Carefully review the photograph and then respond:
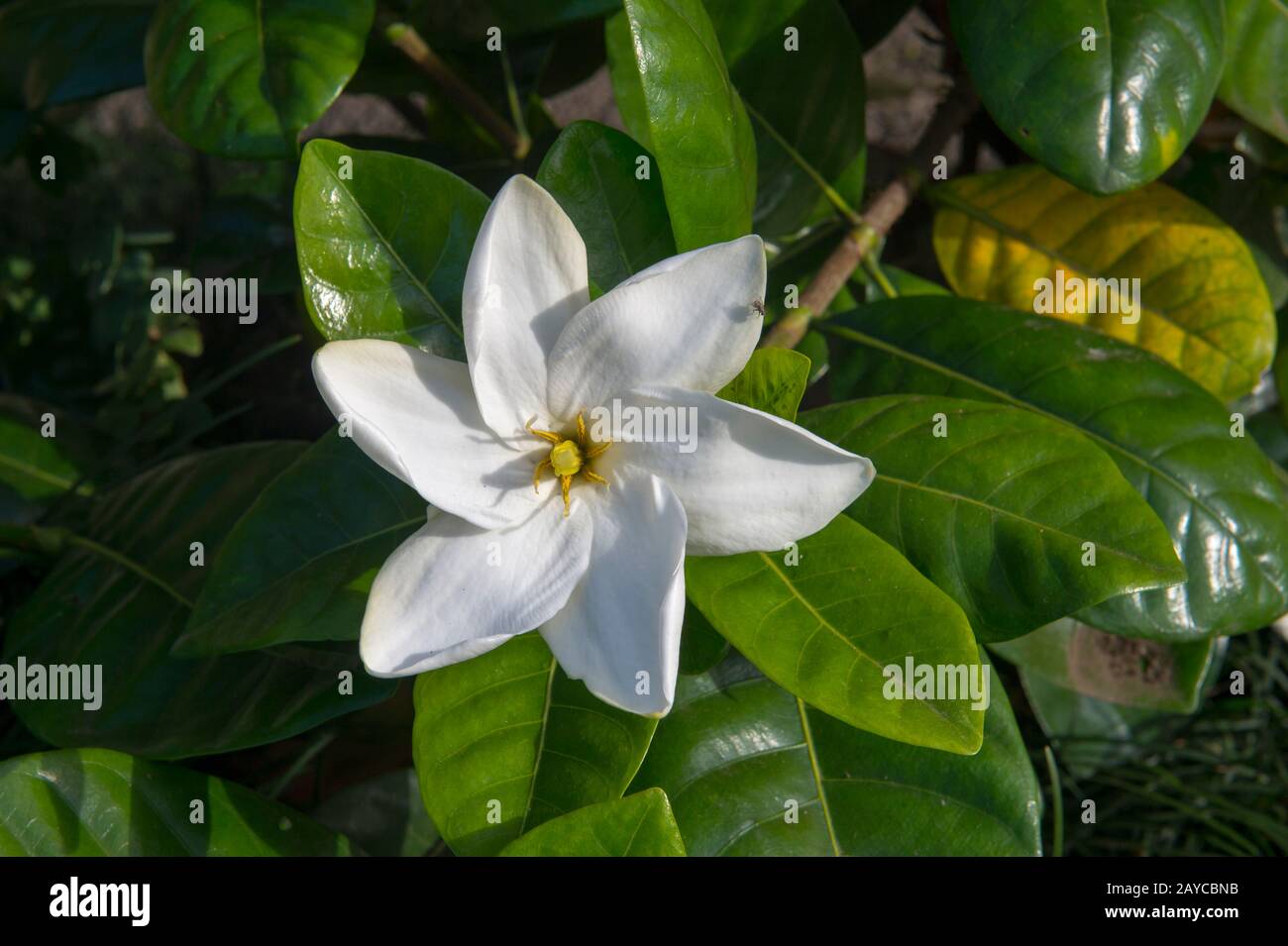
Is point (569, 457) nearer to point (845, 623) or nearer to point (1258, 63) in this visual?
point (845, 623)

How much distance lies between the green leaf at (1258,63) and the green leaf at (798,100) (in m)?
0.41

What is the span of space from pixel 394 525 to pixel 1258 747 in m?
1.56

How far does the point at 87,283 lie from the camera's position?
219 centimetres

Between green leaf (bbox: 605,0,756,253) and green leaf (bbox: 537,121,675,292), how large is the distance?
0.03 meters

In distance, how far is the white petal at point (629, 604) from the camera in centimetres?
75

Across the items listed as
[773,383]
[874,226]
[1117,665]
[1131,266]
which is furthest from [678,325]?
[1117,665]

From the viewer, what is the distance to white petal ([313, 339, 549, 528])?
0.77 metres

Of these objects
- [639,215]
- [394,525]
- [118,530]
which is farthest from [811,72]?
[118,530]

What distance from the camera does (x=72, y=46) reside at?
4.85 ft

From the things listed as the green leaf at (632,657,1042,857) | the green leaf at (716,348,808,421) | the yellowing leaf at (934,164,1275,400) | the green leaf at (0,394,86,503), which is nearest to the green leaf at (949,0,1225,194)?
the yellowing leaf at (934,164,1275,400)

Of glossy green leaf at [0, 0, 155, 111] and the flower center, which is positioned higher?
glossy green leaf at [0, 0, 155, 111]

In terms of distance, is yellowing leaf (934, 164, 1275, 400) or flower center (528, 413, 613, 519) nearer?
flower center (528, 413, 613, 519)

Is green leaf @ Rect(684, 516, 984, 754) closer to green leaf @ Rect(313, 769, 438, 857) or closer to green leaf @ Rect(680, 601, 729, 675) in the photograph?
green leaf @ Rect(680, 601, 729, 675)

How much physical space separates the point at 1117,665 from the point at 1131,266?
52cm
